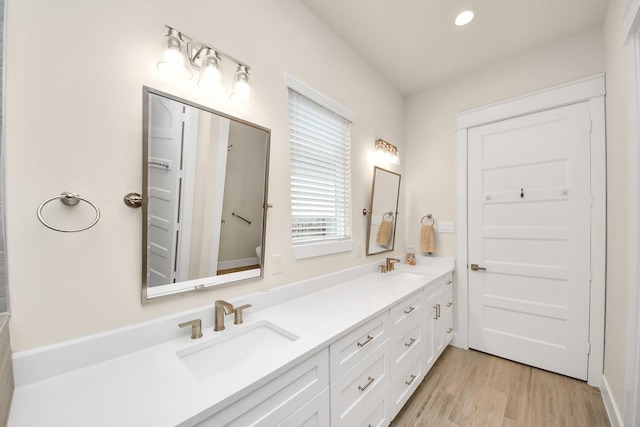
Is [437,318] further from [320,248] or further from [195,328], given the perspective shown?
[195,328]

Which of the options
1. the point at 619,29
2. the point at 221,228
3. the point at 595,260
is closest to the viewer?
the point at 221,228

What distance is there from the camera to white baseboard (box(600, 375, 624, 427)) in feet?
4.83

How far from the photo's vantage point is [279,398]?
86cm

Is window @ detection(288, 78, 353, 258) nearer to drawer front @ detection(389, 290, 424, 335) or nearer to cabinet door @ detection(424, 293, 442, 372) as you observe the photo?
drawer front @ detection(389, 290, 424, 335)

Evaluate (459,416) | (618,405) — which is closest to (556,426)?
(618,405)

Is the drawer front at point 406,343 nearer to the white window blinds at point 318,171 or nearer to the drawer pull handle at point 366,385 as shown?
the drawer pull handle at point 366,385

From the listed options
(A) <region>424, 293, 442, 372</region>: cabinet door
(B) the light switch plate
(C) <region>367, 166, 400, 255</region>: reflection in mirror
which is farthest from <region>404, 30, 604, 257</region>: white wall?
(A) <region>424, 293, 442, 372</region>: cabinet door

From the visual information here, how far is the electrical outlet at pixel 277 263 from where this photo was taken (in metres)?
1.50

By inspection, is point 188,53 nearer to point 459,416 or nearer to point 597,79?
point 459,416

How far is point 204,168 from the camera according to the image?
1206 millimetres

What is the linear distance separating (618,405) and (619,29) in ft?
7.34

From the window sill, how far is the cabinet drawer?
59 centimetres

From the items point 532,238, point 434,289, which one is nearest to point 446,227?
point 532,238

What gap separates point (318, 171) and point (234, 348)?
4.00ft
